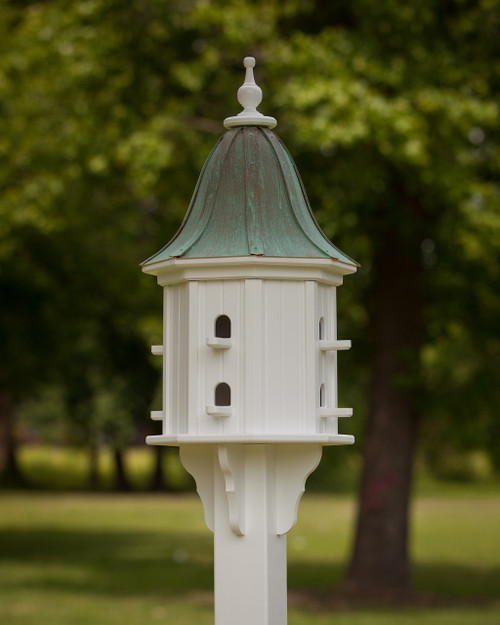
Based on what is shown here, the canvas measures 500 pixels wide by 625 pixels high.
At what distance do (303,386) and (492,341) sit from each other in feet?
32.3

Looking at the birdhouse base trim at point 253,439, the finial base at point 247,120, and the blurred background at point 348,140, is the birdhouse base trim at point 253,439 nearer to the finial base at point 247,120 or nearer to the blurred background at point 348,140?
the finial base at point 247,120

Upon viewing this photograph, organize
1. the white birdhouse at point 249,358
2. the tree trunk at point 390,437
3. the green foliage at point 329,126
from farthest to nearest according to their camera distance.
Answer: the tree trunk at point 390,437, the green foliage at point 329,126, the white birdhouse at point 249,358

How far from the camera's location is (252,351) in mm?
4914

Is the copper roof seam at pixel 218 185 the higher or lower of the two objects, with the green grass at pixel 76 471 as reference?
higher

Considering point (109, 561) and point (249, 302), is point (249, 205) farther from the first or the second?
point (109, 561)

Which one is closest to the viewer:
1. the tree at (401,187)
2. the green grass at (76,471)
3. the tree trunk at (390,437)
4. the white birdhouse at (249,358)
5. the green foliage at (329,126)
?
the white birdhouse at (249,358)

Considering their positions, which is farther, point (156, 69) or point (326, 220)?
point (156, 69)

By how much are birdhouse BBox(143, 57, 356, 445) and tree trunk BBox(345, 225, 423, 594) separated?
8.99 m

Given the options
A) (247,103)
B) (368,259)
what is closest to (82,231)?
(368,259)

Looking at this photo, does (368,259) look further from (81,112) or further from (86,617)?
(86,617)

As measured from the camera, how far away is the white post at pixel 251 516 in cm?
489

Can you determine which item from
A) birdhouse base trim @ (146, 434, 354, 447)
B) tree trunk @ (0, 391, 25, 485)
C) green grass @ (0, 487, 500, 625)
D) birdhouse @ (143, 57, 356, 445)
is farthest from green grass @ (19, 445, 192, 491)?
birdhouse base trim @ (146, 434, 354, 447)

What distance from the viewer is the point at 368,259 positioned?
14086 mm

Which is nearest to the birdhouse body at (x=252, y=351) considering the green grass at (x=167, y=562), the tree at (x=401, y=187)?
the tree at (x=401, y=187)
